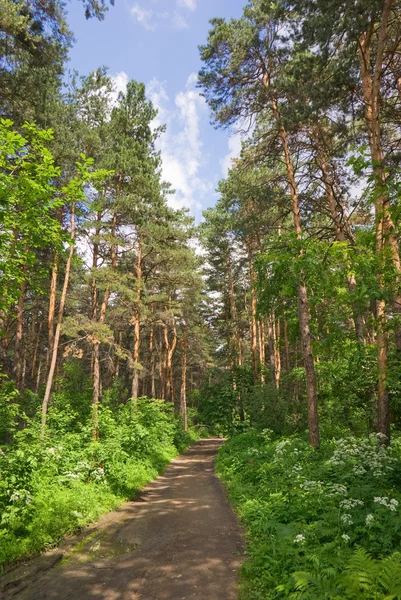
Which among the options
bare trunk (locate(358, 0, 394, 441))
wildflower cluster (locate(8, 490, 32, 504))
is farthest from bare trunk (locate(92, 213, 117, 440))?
bare trunk (locate(358, 0, 394, 441))

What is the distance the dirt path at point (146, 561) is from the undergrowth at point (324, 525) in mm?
502

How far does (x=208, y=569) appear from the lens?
5438mm

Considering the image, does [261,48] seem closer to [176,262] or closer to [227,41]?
[227,41]

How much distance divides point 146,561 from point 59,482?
3232 millimetres

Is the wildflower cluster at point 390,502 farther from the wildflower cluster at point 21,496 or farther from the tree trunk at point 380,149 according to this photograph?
the wildflower cluster at point 21,496

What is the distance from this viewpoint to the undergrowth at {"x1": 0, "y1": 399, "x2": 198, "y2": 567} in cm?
606

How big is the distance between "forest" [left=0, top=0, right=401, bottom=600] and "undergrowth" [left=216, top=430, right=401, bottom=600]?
0.04 m

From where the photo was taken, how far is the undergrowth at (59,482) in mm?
6062

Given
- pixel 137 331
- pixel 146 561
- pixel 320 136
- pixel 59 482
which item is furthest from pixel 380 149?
pixel 137 331

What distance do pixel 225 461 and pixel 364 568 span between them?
11.5m

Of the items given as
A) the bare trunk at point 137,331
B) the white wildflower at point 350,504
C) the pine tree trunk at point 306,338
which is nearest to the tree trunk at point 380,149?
the white wildflower at point 350,504

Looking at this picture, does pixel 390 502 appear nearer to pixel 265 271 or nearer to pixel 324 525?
pixel 324 525

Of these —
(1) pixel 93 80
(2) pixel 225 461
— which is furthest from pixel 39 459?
(1) pixel 93 80

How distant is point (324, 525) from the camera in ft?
18.8
